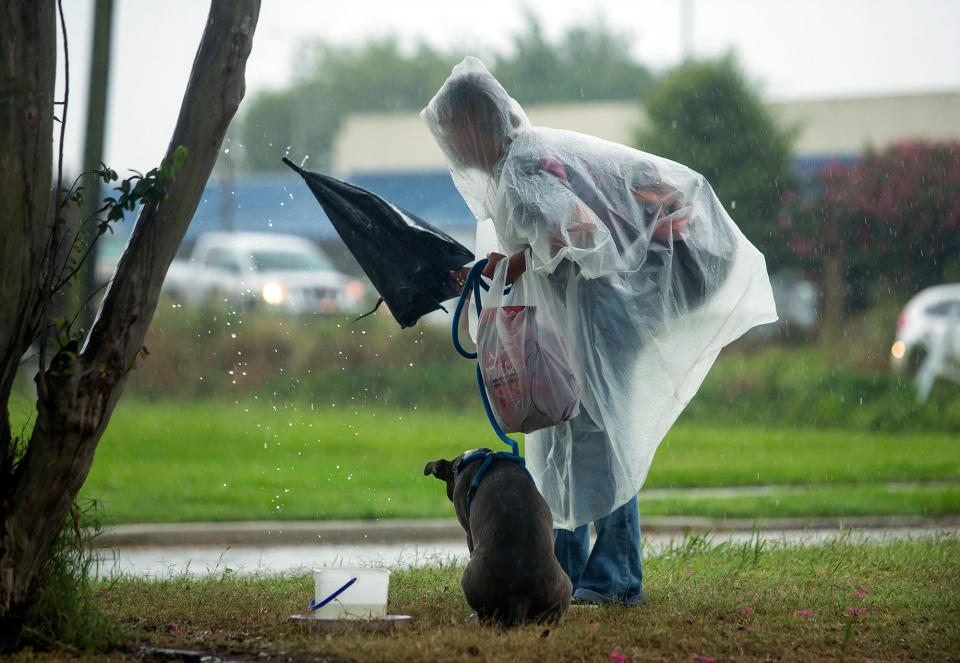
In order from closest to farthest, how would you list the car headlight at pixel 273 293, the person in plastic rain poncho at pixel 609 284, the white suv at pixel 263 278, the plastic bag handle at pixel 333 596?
the plastic bag handle at pixel 333 596 < the person in plastic rain poncho at pixel 609 284 < the white suv at pixel 263 278 < the car headlight at pixel 273 293

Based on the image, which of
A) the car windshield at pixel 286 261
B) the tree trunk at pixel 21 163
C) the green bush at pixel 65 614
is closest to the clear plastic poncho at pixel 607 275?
the tree trunk at pixel 21 163

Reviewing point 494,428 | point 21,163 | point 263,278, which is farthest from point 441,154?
point 21,163

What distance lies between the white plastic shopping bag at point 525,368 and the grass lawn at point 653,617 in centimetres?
76

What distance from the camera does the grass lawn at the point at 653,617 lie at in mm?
3607

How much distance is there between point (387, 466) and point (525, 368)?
5.46 metres

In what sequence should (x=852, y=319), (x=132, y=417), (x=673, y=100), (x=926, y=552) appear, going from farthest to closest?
(x=673, y=100)
(x=852, y=319)
(x=132, y=417)
(x=926, y=552)

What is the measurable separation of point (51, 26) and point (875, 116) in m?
24.7

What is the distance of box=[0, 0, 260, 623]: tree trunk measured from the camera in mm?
3658

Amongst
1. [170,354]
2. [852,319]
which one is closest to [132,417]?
[170,354]

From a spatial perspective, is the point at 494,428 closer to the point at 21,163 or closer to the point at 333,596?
the point at 333,596

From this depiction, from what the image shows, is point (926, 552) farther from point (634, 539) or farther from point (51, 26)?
point (51, 26)

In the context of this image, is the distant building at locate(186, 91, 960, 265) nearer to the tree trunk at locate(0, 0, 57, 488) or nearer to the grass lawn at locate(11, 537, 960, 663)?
the grass lawn at locate(11, 537, 960, 663)

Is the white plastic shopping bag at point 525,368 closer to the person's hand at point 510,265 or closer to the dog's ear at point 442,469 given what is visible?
the person's hand at point 510,265

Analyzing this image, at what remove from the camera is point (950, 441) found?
A: 10539 millimetres
